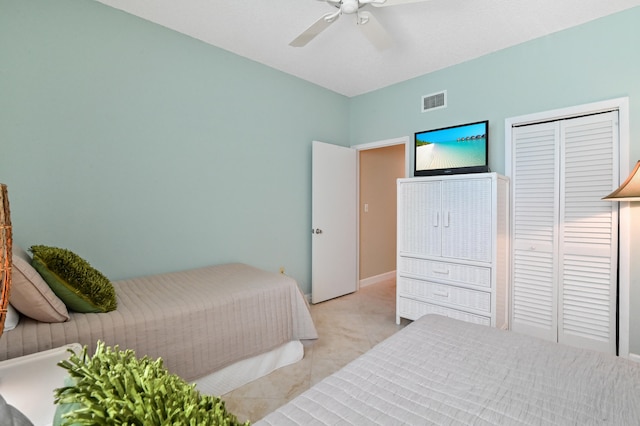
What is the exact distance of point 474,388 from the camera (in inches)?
40.6

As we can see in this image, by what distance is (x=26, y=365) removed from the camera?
101 cm

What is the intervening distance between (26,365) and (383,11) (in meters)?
2.81

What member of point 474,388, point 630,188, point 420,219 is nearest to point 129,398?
point 474,388

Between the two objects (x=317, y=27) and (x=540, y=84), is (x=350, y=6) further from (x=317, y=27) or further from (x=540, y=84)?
(x=540, y=84)

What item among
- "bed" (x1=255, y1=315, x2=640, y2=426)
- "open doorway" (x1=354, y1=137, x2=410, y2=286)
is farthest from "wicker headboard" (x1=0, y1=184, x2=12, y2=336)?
"open doorway" (x1=354, y1=137, x2=410, y2=286)

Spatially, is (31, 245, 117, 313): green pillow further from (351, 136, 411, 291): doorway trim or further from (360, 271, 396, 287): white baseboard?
(360, 271, 396, 287): white baseboard

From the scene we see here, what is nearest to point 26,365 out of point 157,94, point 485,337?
point 485,337

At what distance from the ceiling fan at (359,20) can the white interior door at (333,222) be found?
1.50 m

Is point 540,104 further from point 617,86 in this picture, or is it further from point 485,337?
point 485,337

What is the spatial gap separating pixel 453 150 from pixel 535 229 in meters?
1.03

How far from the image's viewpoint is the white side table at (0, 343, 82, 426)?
0.77 metres

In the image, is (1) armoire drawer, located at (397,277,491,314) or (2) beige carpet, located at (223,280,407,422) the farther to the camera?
(1) armoire drawer, located at (397,277,491,314)

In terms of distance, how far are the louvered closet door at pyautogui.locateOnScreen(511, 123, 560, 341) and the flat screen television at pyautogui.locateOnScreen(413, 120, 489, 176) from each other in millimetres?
274

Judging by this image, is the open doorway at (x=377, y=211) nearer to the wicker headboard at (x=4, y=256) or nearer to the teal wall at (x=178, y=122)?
the teal wall at (x=178, y=122)
